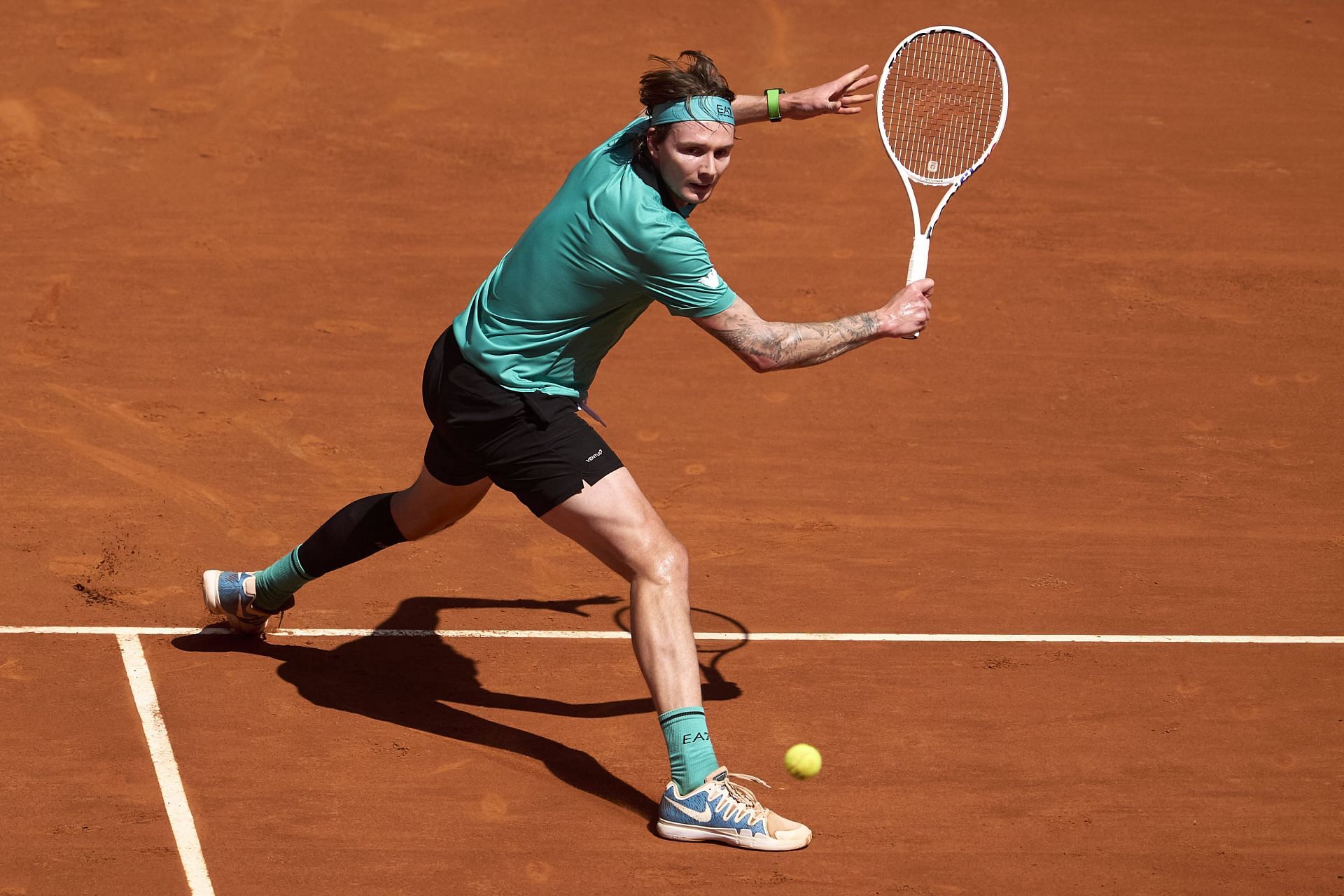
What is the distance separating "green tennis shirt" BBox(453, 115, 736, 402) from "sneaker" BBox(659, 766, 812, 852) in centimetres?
126

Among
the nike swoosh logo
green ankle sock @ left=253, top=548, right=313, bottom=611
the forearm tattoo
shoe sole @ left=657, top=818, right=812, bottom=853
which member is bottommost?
shoe sole @ left=657, top=818, right=812, bottom=853

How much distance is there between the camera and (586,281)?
4.50 metres

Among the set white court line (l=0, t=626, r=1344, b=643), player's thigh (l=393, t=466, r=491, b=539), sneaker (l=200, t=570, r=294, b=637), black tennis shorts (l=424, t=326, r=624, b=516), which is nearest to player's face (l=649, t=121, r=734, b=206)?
black tennis shorts (l=424, t=326, r=624, b=516)

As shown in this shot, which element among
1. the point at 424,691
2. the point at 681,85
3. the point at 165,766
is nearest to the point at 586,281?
the point at 681,85

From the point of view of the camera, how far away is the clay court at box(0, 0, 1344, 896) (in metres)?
4.75

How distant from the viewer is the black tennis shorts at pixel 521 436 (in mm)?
4586

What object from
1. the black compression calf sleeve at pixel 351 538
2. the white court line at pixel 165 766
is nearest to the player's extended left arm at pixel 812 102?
the black compression calf sleeve at pixel 351 538

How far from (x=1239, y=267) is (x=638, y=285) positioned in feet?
19.1

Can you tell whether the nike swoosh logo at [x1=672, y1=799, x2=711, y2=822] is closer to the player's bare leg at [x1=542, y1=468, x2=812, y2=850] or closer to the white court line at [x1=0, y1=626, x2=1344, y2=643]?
the player's bare leg at [x1=542, y1=468, x2=812, y2=850]

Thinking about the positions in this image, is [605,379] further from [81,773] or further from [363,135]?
[81,773]

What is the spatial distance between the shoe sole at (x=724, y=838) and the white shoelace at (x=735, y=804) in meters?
0.06

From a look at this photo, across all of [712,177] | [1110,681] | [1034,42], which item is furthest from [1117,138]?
[712,177]

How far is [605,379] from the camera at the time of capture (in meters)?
7.88

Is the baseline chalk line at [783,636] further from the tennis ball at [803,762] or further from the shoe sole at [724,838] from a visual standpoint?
the shoe sole at [724,838]
